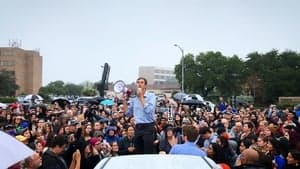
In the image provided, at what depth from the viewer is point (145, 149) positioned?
907 centimetres

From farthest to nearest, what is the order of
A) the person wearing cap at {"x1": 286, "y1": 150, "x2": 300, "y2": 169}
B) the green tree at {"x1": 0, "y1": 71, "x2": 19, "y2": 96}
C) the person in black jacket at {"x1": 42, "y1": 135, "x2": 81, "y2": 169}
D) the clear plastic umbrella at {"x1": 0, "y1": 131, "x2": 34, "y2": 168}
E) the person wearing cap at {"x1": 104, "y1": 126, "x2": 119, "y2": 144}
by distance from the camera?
the green tree at {"x1": 0, "y1": 71, "x2": 19, "y2": 96} < the person wearing cap at {"x1": 104, "y1": 126, "x2": 119, "y2": 144} < the person wearing cap at {"x1": 286, "y1": 150, "x2": 300, "y2": 169} < the person in black jacket at {"x1": 42, "y1": 135, "x2": 81, "y2": 169} < the clear plastic umbrella at {"x1": 0, "y1": 131, "x2": 34, "y2": 168}

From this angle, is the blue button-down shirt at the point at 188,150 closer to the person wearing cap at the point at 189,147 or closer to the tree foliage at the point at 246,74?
the person wearing cap at the point at 189,147

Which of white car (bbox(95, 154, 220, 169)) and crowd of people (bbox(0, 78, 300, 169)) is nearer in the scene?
white car (bbox(95, 154, 220, 169))

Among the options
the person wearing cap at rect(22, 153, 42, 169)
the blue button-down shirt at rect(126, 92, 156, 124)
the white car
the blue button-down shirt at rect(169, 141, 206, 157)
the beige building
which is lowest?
the person wearing cap at rect(22, 153, 42, 169)

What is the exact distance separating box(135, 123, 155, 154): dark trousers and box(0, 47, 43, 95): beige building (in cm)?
14190

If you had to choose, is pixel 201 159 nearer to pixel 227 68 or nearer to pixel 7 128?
pixel 7 128

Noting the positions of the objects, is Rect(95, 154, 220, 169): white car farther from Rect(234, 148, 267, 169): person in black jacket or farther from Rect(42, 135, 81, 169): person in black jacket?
Rect(234, 148, 267, 169): person in black jacket

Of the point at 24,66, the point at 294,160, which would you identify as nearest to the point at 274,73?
the point at 294,160

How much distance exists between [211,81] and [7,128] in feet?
276

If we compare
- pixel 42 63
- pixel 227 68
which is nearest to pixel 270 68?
pixel 227 68

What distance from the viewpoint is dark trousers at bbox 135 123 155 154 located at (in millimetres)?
9047

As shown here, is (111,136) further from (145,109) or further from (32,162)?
(32,162)

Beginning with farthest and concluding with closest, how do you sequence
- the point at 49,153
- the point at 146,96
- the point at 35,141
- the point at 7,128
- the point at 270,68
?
the point at 270,68 < the point at 7,128 < the point at 35,141 < the point at 146,96 < the point at 49,153

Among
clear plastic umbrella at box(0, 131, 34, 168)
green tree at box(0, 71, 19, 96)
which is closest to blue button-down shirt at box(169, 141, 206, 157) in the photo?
clear plastic umbrella at box(0, 131, 34, 168)
